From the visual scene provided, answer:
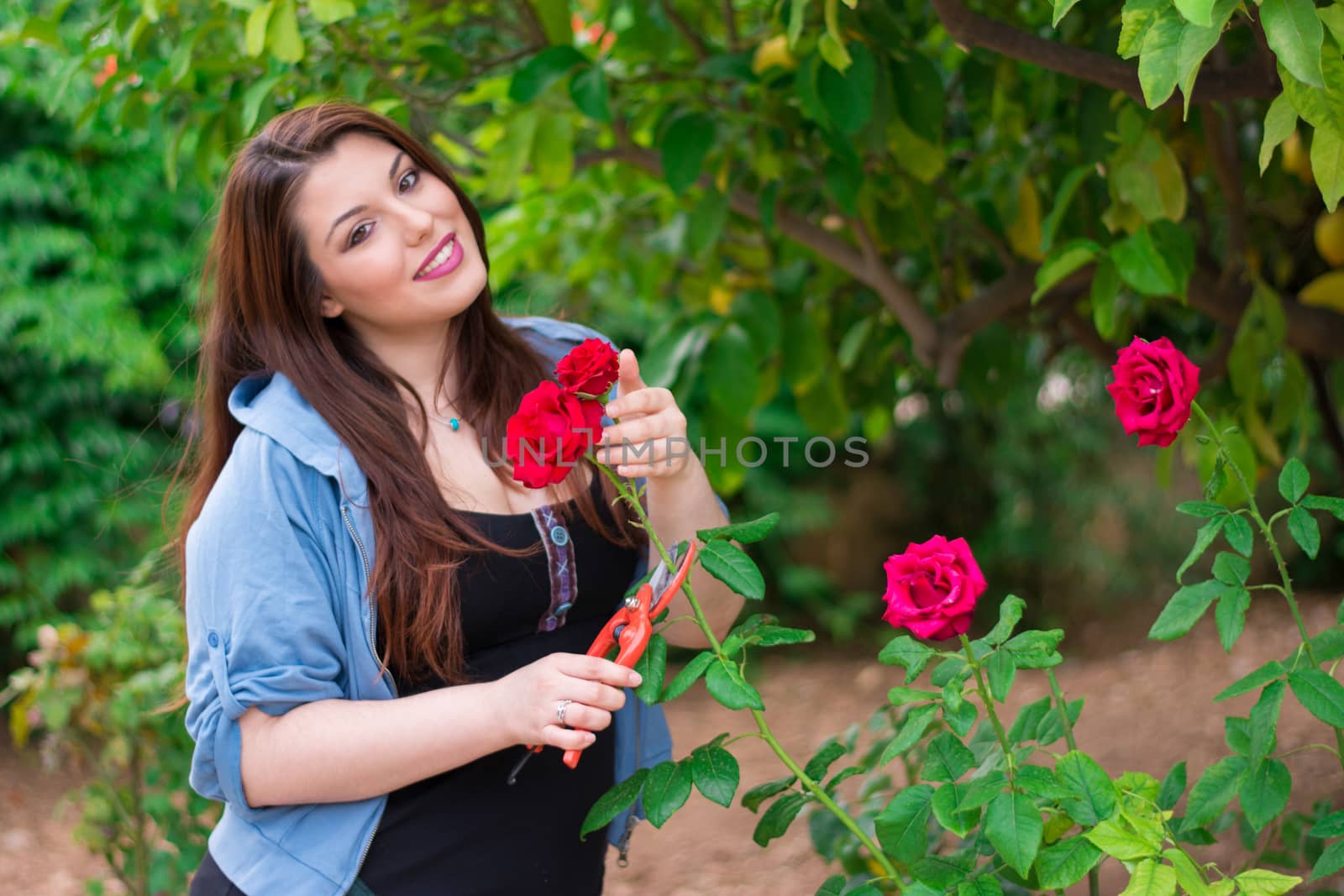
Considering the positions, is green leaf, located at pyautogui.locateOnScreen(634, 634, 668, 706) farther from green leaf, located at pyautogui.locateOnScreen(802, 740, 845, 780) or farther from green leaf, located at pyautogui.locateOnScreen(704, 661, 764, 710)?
green leaf, located at pyautogui.locateOnScreen(802, 740, 845, 780)

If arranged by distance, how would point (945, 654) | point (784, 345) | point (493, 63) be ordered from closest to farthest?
point (945, 654), point (493, 63), point (784, 345)

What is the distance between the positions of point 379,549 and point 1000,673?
63 cm

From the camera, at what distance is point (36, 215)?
147 inches

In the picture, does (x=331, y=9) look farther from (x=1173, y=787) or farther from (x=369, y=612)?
(x=1173, y=787)

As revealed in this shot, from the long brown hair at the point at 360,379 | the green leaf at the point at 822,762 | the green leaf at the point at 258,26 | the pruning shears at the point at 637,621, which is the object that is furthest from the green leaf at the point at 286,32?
the green leaf at the point at 822,762

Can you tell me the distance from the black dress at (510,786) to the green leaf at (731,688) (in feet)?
1.23

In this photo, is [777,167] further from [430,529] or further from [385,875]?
[385,875]

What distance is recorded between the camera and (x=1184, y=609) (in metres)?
1.07

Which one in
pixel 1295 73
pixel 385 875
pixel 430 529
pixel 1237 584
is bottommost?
pixel 385 875

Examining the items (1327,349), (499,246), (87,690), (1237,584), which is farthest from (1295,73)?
(87,690)

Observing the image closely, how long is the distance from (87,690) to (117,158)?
217cm

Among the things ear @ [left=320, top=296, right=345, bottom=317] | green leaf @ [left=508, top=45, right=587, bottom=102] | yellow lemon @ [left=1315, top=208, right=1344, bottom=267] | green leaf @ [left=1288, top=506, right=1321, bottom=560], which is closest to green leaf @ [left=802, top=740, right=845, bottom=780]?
green leaf @ [left=1288, top=506, right=1321, bottom=560]

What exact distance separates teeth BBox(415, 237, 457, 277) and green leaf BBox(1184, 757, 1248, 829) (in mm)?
917

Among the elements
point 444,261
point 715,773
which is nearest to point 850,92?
point 444,261
